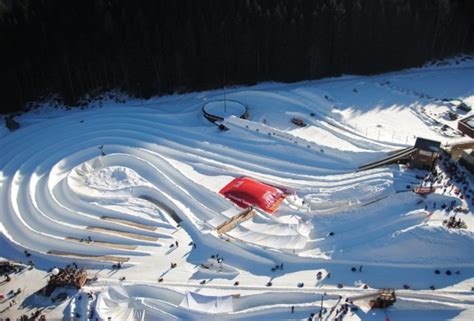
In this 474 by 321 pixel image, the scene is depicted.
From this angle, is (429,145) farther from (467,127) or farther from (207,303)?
(207,303)

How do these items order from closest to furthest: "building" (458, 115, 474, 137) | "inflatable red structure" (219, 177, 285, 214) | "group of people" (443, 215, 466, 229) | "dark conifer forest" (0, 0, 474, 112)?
1. "group of people" (443, 215, 466, 229)
2. "inflatable red structure" (219, 177, 285, 214)
3. "building" (458, 115, 474, 137)
4. "dark conifer forest" (0, 0, 474, 112)

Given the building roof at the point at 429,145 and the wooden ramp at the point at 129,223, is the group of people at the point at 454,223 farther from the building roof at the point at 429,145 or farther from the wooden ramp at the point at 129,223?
the wooden ramp at the point at 129,223

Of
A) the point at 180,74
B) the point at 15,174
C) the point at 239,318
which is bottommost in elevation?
the point at 239,318

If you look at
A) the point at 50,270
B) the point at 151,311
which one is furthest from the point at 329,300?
the point at 50,270

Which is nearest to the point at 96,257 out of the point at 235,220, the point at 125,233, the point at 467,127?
the point at 125,233

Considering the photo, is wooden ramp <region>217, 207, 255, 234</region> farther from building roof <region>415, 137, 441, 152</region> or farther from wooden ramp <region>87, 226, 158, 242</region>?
building roof <region>415, 137, 441, 152</region>

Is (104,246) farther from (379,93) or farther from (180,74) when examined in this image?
(379,93)

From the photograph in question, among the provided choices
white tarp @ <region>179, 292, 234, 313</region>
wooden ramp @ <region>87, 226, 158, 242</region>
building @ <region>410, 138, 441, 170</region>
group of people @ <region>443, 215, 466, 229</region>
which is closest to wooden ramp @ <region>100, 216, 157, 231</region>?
wooden ramp @ <region>87, 226, 158, 242</region>

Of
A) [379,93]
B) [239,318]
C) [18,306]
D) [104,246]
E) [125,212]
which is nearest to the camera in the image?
Result: [239,318]
